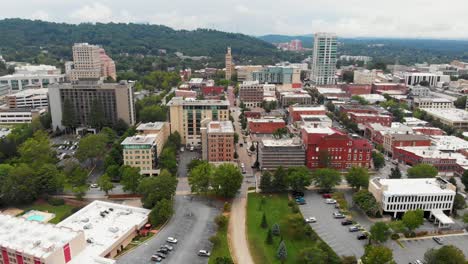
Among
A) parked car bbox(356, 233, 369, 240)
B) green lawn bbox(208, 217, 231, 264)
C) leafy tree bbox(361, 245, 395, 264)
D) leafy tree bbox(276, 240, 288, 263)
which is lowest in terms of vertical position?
green lawn bbox(208, 217, 231, 264)

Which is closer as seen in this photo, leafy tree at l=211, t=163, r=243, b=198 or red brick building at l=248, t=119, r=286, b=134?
leafy tree at l=211, t=163, r=243, b=198

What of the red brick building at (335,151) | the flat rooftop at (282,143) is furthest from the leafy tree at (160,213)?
the red brick building at (335,151)

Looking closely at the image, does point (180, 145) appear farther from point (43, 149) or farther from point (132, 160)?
point (43, 149)

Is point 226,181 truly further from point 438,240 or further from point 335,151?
point 438,240

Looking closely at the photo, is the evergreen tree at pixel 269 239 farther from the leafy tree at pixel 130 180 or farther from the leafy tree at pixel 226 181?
the leafy tree at pixel 130 180

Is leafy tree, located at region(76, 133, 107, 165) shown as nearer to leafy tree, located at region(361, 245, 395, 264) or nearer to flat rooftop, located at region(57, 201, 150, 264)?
flat rooftop, located at region(57, 201, 150, 264)

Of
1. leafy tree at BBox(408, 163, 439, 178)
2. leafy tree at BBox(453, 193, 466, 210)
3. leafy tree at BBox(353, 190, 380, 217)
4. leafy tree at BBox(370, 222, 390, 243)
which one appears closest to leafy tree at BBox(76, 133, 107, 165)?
leafy tree at BBox(353, 190, 380, 217)
